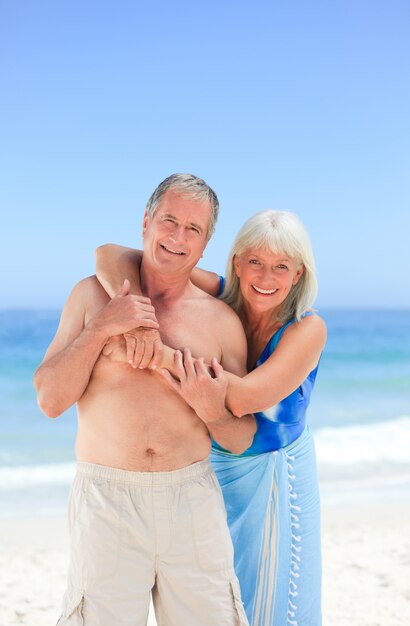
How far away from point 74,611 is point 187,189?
144 centimetres

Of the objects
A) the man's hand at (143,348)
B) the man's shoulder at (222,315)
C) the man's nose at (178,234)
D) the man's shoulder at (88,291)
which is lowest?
the man's hand at (143,348)

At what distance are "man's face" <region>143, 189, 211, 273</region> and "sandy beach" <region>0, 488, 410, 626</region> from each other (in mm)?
3132

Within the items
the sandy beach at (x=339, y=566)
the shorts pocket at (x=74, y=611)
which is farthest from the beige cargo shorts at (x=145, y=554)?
the sandy beach at (x=339, y=566)

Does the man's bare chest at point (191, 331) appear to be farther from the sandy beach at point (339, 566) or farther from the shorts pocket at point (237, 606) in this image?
the sandy beach at point (339, 566)

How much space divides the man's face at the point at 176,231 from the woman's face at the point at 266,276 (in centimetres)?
29

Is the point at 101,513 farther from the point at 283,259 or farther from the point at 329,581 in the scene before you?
the point at 329,581

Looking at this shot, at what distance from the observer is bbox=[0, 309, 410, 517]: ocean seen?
8.49m

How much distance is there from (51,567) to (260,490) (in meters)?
3.38

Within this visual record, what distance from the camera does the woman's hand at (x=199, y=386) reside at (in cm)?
247

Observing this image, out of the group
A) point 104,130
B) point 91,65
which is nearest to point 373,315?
point 104,130

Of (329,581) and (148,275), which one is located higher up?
(148,275)

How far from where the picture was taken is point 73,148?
31062 millimetres

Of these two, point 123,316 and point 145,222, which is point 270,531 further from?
point 145,222

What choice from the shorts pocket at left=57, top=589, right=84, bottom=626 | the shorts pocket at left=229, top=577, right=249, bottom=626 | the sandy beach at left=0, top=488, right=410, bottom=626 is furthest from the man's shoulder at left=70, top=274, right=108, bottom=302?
the sandy beach at left=0, top=488, right=410, bottom=626
